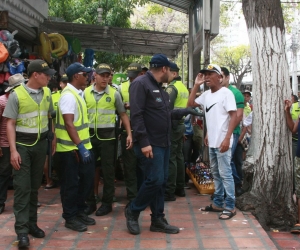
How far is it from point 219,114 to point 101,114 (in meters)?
1.52

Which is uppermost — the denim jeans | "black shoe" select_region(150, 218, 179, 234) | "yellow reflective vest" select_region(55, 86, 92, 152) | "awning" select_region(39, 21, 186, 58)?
"awning" select_region(39, 21, 186, 58)

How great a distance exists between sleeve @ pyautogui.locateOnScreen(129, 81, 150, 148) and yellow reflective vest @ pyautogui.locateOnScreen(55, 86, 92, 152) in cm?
71

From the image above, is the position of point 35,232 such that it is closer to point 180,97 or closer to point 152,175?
point 152,175

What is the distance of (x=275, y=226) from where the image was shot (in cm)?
635

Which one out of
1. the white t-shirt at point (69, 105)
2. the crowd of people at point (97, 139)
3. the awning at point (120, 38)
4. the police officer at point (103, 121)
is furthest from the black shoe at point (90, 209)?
the awning at point (120, 38)

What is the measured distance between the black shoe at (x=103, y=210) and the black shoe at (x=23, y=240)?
1.41 m

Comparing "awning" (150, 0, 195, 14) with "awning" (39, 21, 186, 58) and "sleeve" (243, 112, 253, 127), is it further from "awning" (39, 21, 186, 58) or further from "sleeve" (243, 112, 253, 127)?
"sleeve" (243, 112, 253, 127)

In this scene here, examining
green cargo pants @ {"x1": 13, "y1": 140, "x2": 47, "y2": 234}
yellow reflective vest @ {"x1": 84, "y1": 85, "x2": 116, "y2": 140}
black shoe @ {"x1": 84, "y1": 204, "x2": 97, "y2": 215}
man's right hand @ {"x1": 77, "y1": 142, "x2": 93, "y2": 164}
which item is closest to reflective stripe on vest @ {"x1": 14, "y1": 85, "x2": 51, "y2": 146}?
green cargo pants @ {"x1": 13, "y1": 140, "x2": 47, "y2": 234}

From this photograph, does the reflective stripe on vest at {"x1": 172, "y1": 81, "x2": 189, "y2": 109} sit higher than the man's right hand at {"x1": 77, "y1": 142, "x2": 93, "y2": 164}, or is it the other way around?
the reflective stripe on vest at {"x1": 172, "y1": 81, "x2": 189, "y2": 109}

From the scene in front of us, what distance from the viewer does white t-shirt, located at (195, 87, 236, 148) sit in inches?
231

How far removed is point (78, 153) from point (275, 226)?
2.95 metres

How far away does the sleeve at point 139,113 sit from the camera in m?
4.86

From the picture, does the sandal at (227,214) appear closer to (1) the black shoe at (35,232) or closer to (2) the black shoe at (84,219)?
(2) the black shoe at (84,219)

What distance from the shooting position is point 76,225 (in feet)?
17.8
